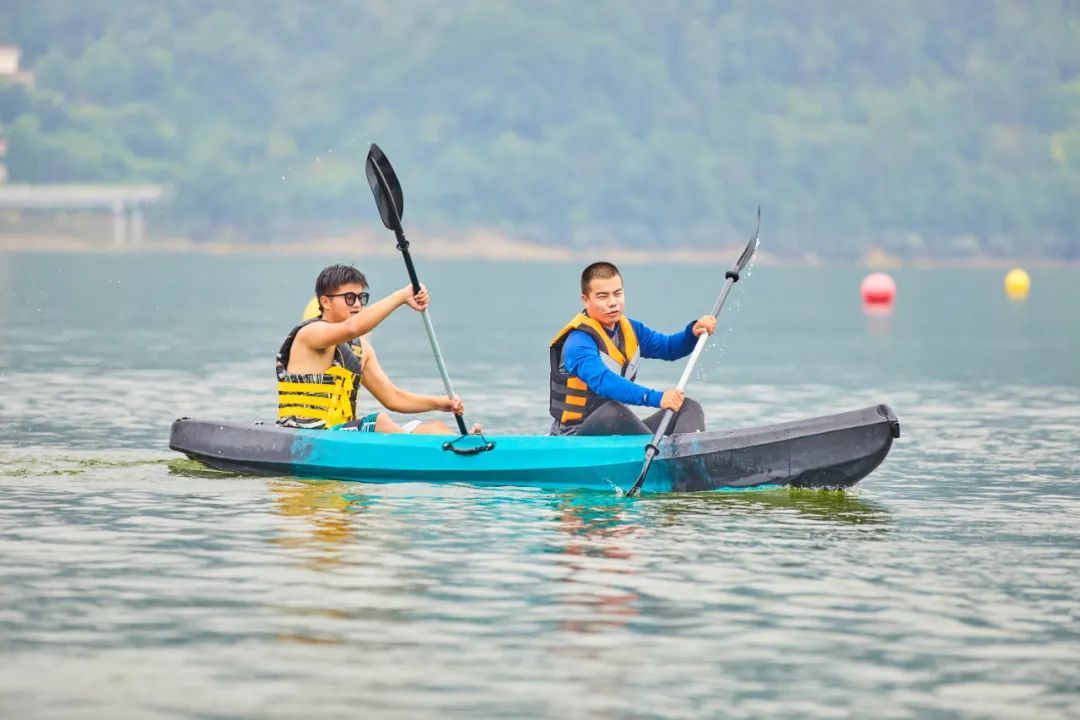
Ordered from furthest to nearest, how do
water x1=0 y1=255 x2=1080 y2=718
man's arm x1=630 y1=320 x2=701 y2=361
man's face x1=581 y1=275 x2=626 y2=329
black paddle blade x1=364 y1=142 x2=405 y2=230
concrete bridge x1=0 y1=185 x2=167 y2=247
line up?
concrete bridge x1=0 y1=185 x2=167 y2=247, black paddle blade x1=364 y1=142 x2=405 y2=230, man's arm x1=630 y1=320 x2=701 y2=361, man's face x1=581 y1=275 x2=626 y2=329, water x1=0 y1=255 x2=1080 y2=718

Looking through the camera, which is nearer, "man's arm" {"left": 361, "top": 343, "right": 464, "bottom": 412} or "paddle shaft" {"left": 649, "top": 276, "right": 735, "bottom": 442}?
"paddle shaft" {"left": 649, "top": 276, "right": 735, "bottom": 442}

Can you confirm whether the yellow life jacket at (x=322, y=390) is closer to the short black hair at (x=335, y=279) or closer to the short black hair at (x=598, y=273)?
the short black hair at (x=335, y=279)

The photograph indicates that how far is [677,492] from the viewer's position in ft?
43.3

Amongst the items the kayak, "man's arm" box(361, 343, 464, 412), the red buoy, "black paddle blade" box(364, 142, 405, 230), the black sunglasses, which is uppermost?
the red buoy

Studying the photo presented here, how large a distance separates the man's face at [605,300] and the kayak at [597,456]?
2.45 ft

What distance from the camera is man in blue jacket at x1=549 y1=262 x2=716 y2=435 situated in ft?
43.5

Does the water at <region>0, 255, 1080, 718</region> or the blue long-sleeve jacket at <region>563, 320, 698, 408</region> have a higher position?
the blue long-sleeve jacket at <region>563, 320, 698, 408</region>

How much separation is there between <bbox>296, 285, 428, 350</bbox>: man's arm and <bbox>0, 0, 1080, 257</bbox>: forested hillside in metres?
108

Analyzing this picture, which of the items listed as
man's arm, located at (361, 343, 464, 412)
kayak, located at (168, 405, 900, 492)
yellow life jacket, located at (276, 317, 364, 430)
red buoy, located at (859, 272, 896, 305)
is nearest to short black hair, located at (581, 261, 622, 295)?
kayak, located at (168, 405, 900, 492)

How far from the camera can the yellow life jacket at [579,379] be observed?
44.4ft

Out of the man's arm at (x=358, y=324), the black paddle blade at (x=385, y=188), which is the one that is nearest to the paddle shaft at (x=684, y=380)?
the man's arm at (x=358, y=324)

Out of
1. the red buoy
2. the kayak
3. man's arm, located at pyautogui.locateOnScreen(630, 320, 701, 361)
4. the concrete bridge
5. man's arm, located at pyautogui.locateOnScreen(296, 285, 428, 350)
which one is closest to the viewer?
man's arm, located at pyautogui.locateOnScreen(296, 285, 428, 350)

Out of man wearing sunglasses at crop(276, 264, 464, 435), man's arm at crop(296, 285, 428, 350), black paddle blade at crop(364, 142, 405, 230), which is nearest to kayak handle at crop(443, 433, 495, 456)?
man wearing sunglasses at crop(276, 264, 464, 435)

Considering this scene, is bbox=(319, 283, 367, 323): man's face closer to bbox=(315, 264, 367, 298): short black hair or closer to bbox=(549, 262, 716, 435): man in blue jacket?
bbox=(315, 264, 367, 298): short black hair
